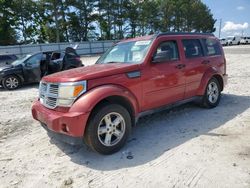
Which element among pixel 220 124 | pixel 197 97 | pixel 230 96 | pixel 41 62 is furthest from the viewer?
pixel 41 62

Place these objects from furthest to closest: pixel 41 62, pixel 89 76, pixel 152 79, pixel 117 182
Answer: pixel 41 62
pixel 152 79
pixel 89 76
pixel 117 182

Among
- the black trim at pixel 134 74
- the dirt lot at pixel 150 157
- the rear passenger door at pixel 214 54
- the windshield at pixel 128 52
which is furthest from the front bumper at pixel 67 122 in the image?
the rear passenger door at pixel 214 54

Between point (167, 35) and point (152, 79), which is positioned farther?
point (167, 35)

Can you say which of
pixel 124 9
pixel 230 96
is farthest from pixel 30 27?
pixel 230 96

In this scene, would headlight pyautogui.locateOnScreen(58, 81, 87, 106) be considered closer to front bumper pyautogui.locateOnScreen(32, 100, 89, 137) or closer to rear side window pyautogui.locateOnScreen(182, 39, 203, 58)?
front bumper pyautogui.locateOnScreen(32, 100, 89, 137)

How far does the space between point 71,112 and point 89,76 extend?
0.61 m

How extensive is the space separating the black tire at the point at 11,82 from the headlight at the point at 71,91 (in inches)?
277

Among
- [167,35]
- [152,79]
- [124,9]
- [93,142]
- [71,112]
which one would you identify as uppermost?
[124,9]

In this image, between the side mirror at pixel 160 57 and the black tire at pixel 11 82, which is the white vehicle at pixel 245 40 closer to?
the black tire at pixel 11 82

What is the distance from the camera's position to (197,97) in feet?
17.9

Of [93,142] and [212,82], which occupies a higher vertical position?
[212,82]

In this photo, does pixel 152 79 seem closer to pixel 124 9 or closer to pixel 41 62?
pixel 41 62

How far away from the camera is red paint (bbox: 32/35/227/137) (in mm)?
3443

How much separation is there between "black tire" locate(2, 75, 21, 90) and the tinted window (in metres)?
7.22
